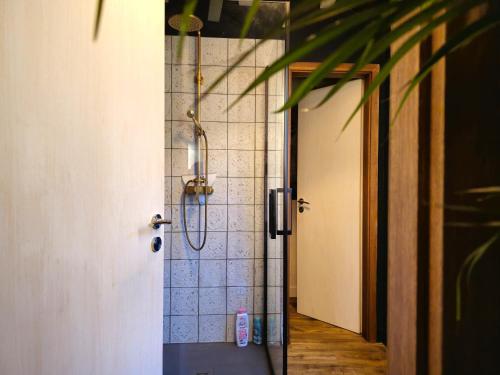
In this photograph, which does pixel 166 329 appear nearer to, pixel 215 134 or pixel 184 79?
pixel 215 134

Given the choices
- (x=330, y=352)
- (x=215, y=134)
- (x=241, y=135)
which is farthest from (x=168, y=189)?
(x=330, y=352)

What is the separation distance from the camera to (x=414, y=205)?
0.47 metres

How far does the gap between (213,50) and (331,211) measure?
157cm

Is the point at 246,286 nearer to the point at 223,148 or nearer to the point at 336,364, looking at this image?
the point at 336,364

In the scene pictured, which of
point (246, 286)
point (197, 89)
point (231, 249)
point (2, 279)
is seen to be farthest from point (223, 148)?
point (2, 279)

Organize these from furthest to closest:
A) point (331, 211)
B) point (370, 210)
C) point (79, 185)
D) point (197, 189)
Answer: point (331, 211) < point (370, 210) < point (197, 189) < point (79, 185)

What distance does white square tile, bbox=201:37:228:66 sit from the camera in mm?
1957

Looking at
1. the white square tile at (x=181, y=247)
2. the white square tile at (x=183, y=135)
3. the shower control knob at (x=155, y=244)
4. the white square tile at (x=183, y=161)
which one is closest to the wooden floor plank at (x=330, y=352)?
the white square tile at (x=181, y=247)

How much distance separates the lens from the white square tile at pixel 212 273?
1980 millimetres

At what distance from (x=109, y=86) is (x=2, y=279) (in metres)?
0.65

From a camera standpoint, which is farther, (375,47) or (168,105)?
(168,105)

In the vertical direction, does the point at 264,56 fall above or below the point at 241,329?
above

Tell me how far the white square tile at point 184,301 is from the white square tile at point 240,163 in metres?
0.90

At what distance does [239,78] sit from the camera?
6.41ft
